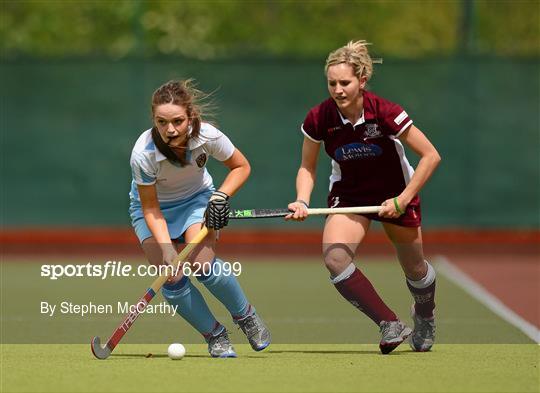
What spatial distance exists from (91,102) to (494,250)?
174 inches

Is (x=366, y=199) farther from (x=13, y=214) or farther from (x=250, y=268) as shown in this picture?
(x=13, y=214)

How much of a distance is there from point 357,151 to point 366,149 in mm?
46

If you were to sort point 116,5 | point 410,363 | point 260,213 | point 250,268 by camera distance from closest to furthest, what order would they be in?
point 410,363, point 260,213, point 250,268, point 116,5

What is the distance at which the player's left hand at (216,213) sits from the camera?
245 inches

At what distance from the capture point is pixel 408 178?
659 centimetres

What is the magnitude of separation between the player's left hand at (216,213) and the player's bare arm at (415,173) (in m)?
A: 0.77

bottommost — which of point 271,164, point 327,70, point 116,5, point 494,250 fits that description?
point 494,250

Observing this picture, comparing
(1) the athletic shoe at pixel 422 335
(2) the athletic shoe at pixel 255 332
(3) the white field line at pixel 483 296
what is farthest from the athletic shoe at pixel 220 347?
(3) the white field line at pixel 483 296

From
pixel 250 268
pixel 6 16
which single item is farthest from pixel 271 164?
pixel 6 16

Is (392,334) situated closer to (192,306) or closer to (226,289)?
(226,289)

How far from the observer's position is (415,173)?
6410 mm

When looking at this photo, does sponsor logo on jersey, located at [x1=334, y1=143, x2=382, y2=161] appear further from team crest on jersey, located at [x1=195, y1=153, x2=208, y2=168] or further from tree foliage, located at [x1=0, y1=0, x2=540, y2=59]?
tree foliage, located at [x1=0, y1=0, x2=540, y2=59]

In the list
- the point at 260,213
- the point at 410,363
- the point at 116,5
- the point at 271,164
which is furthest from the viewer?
the point at 116,5

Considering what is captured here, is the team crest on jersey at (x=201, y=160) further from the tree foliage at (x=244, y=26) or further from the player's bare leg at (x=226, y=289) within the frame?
the tree foliage at (x=244, y=26)
